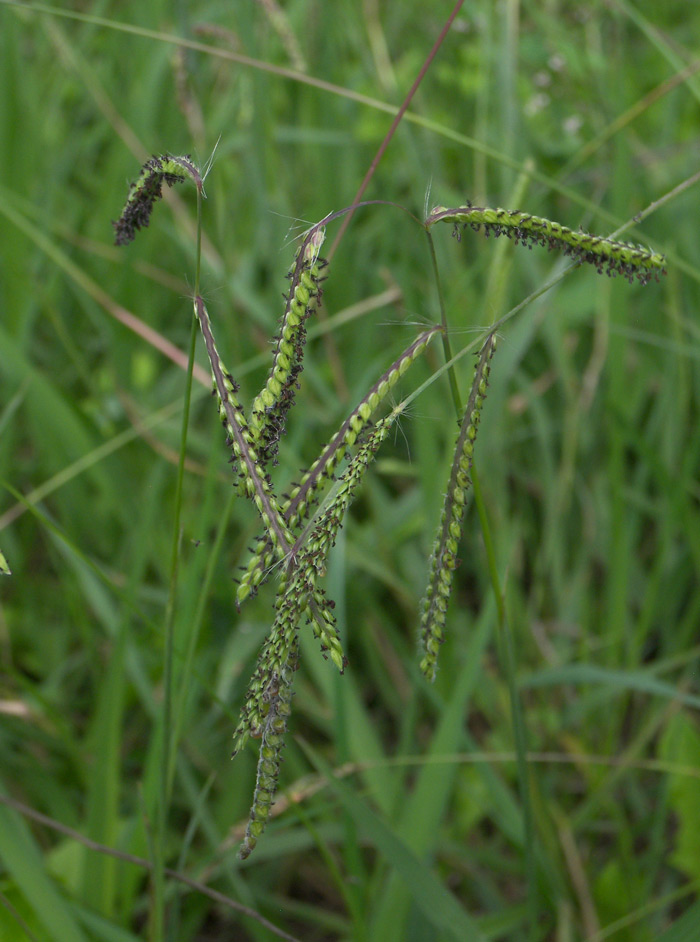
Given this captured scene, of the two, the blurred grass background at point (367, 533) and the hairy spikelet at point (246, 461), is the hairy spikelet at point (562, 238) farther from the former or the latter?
the blurred grass background at point (367, 533)

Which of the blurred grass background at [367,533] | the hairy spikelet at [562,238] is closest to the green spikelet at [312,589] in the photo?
the hairy spikelet at [562,238]

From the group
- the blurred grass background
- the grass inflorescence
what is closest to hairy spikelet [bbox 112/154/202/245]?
the grass inflorescence

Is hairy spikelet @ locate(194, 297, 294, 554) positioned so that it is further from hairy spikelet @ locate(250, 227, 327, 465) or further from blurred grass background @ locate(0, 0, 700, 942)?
blurred grass background @ locate(0, 0, 700, 942)

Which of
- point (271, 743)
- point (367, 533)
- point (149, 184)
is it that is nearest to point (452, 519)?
point (271, 743)

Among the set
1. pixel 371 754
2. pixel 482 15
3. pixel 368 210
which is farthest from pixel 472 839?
pixel 482 15

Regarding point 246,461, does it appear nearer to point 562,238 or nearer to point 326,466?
point 326,466

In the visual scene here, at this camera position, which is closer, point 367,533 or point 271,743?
point 271,743
